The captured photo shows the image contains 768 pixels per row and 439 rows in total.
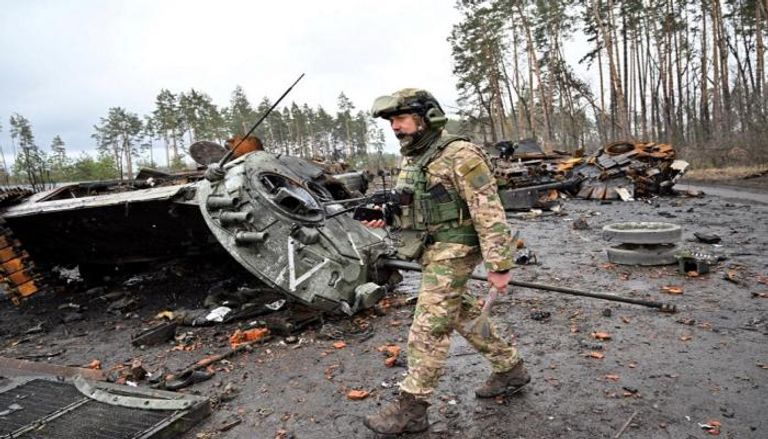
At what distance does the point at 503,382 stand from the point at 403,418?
2.67 ft

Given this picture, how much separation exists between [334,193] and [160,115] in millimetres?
51922

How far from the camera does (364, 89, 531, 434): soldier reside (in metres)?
2.80

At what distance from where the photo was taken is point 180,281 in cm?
775

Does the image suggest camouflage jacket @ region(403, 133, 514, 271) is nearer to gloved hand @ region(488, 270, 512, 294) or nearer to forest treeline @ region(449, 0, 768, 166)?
gloved hand @ region(488, 270, 512, 294)

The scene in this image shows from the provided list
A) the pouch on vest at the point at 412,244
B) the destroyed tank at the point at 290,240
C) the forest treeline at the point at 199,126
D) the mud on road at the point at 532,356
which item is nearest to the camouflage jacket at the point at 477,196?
the pouch on vest at the point at 412,244

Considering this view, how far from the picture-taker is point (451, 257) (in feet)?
9.57

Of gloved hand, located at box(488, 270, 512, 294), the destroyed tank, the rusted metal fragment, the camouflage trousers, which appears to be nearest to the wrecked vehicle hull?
the destroyed tank

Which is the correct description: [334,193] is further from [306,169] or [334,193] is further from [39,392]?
[39,392]

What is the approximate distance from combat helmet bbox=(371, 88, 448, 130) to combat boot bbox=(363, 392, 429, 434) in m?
1.67

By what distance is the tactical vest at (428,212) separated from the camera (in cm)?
294

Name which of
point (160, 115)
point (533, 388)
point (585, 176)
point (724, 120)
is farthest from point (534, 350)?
point (160, 115)

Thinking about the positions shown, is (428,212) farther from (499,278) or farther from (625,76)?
(625,76)

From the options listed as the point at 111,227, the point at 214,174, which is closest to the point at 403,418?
the point at 214,174

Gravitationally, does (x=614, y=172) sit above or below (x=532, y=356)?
above
